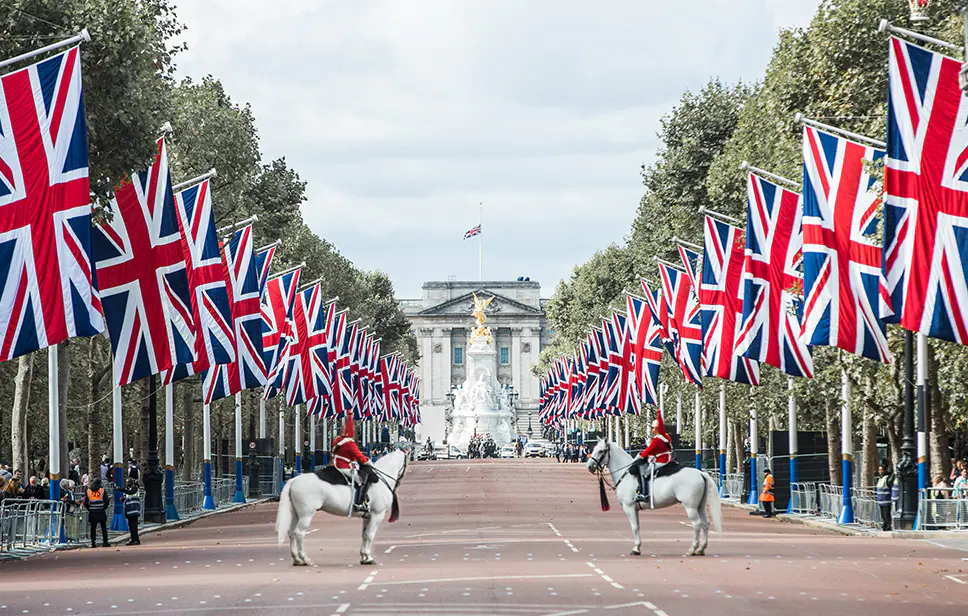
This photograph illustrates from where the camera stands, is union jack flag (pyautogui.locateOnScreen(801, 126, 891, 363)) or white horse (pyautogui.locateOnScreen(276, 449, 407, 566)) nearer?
white horse (pyautogui.locateOnScreen(276, 449, 407, 566))

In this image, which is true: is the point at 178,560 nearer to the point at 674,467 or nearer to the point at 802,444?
the point at 674,467

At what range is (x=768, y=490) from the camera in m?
49.4

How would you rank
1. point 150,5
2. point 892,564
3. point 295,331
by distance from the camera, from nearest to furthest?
point 892,564
point 150,5
point 295,331

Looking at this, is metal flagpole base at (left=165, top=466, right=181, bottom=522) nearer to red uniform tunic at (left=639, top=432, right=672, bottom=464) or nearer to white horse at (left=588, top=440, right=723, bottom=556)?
white horse at (left=588, top=440, right=723, bottom=556)

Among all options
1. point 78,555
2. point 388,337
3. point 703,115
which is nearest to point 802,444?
point 703,115

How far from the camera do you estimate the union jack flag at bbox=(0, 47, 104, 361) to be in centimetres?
2289

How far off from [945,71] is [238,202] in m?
42.0

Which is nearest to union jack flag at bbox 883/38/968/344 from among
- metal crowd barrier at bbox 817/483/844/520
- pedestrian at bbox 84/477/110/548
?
pedestrian at bbox 84/477/110/548

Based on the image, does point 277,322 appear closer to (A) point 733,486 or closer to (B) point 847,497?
(B) point 847,497

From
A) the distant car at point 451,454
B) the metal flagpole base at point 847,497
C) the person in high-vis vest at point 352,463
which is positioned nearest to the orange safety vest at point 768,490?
the metal flagpole base at point 847,497

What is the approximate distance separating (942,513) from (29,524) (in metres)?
20.0

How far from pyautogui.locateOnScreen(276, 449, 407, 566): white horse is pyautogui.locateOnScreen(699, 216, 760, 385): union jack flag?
14235mm

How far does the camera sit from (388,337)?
130750mm

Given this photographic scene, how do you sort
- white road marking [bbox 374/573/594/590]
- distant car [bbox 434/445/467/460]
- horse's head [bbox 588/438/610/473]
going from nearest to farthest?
white road marking [bbox 374/573/594/590]
horse's head [bbox 588/438/610/473]
distant car [bbox 434/445/467/460]
